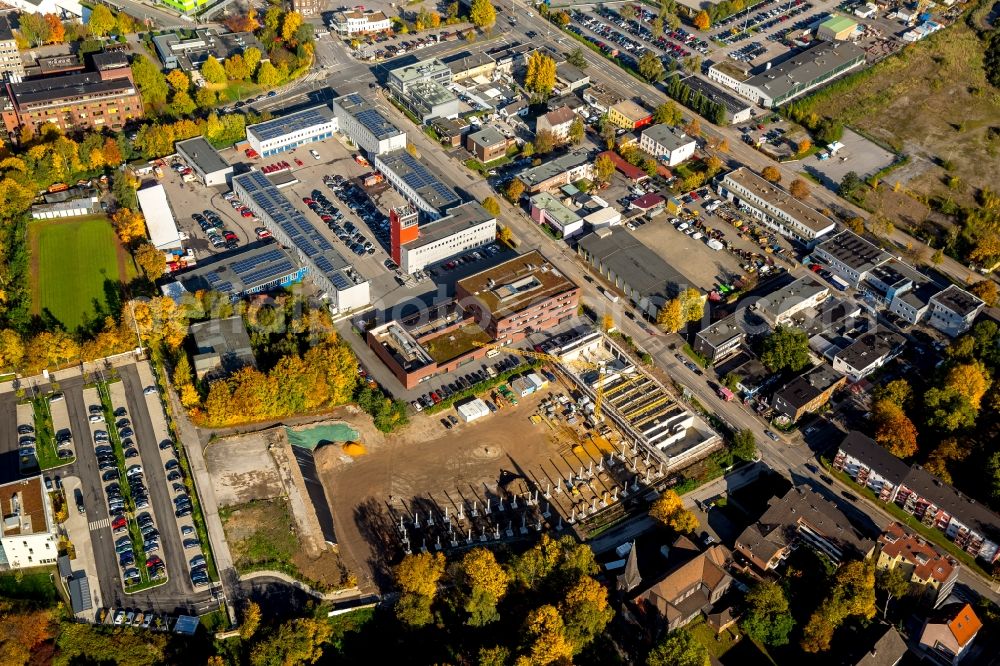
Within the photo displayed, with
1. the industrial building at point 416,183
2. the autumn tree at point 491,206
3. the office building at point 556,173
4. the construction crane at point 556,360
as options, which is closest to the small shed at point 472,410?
the construction crane at point 556,360

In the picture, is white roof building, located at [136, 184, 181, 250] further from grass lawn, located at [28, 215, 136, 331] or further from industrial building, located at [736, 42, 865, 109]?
industrial building, located at [736, 42, 865, 109]

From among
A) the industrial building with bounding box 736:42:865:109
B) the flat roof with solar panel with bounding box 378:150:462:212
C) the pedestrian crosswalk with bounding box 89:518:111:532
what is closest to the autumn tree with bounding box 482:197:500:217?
the flat roof with solar panel with bounding box 378:150:462:212

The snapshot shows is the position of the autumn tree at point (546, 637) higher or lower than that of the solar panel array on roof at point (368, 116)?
lower

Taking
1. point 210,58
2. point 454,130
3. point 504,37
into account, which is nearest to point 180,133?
point 210,58

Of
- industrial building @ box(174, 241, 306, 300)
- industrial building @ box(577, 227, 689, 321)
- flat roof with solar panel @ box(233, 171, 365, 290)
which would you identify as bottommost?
industrial building @ box(577, 227, 689, 321)

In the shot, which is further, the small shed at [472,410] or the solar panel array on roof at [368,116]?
the solar panel array on roof at [368,116]

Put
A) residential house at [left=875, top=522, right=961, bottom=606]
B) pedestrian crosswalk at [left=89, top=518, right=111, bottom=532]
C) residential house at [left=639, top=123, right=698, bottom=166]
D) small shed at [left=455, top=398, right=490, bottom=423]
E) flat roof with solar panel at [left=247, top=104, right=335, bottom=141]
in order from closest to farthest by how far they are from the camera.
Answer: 1. residential house at [left=875, top=522, right=961, bottom=606]
2. pedestrian crosswalk at [left=89, top=518, right=111, bottom=532]
3. small shed at [left=455, top=398, right=490, bottom=423]
4. flat roof with solar panel at [left=247, top=104, right=335, bottom=141]
5. residential house at [left=639, top=123, right=698, bottom=166]

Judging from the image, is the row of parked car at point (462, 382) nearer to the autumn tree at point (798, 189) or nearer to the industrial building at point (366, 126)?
the industrial building at point (366, 126)

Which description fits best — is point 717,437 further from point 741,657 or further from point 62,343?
point 62,343
